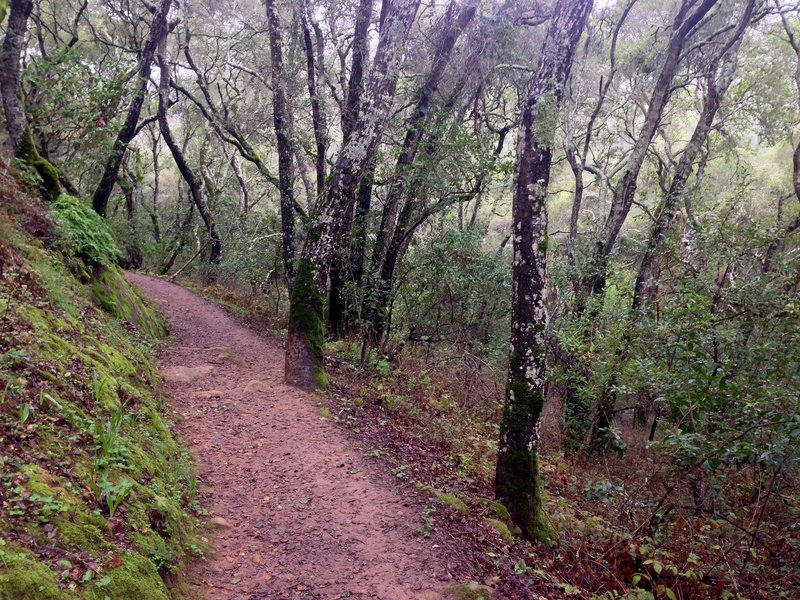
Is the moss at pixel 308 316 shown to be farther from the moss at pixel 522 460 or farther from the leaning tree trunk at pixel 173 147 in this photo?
the leaning tree trunk at pixel 173 147

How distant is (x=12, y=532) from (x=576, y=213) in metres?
15.1

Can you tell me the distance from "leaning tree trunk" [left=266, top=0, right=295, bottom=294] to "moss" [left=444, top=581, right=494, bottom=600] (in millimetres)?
10271

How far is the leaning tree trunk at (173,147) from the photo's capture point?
1571cm

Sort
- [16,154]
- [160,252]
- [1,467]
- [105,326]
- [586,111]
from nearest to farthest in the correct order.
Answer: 1. [1,467]
2. [105,326]
3. [16,154]
4. [586,111]
5. [160,252]

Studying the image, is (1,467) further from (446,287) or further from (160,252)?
(160,252)

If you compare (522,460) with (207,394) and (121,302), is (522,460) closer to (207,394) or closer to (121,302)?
(207,394)

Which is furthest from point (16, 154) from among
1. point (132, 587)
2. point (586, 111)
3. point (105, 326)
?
point (586, 111)

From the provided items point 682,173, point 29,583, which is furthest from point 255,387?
point 682,173

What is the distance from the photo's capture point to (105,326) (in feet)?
23.8

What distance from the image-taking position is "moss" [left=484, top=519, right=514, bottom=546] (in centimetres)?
522

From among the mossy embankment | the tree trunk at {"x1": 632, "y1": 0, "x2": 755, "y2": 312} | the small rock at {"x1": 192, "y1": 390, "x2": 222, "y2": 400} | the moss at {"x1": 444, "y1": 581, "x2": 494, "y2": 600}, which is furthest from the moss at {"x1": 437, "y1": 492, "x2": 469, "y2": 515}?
the tree trunk at {"x1": 632, "y1": 0, "x2": 755, "y2": 312}

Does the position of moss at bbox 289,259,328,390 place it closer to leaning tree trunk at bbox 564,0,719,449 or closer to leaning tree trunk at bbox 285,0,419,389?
leaning tree trunk at bbox 285,0,419,389

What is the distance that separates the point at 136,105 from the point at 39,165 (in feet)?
10.8

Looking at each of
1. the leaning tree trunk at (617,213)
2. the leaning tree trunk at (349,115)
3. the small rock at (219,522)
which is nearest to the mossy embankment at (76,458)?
the small rock at (219,522)
